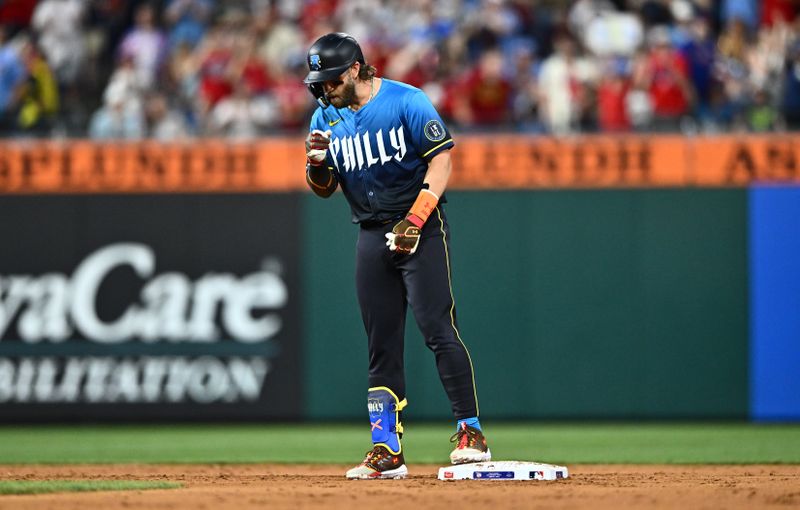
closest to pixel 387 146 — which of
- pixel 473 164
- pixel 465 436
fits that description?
pixel 465 436

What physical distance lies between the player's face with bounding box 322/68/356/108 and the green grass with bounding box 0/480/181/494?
6.86 ft

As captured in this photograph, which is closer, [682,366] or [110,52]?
[682,366]

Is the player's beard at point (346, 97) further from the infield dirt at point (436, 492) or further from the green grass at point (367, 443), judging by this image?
the green grass at point (367, 443)

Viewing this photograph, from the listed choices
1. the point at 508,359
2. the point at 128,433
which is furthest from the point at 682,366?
the point at 128,433

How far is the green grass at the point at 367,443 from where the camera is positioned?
9094 mm

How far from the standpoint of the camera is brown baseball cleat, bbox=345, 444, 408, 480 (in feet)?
22.7

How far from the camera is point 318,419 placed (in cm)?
1222

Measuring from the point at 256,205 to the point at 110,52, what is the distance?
146 inches

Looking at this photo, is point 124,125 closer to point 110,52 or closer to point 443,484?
point 110,52

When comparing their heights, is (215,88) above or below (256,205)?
above

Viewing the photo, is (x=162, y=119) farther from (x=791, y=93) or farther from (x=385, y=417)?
(x=385, y=417)

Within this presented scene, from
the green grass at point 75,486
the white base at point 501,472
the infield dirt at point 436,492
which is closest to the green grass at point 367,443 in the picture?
the infield dirt at point 436,492

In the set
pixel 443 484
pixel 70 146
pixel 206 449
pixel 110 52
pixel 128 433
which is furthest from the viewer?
pixel 110 52

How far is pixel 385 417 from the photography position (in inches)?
275
